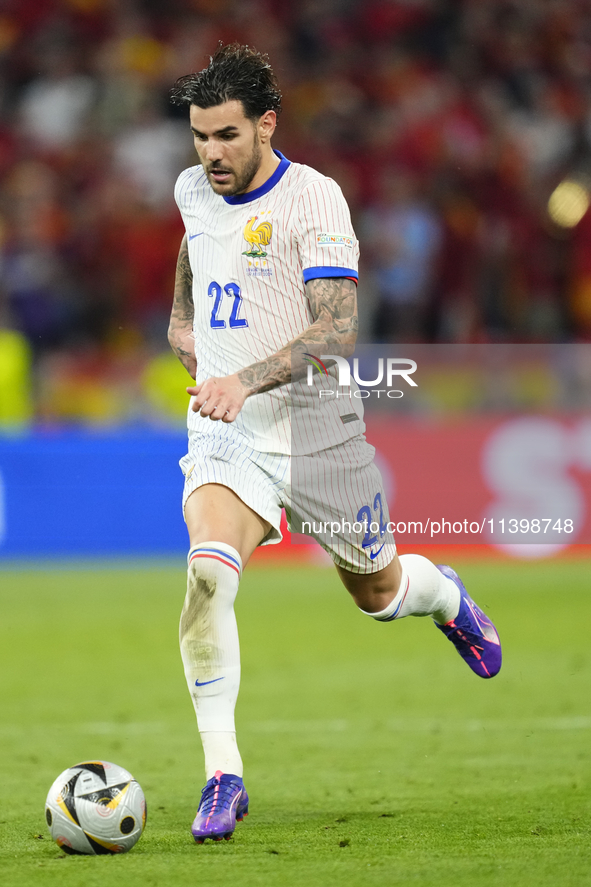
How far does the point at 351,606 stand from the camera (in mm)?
9305

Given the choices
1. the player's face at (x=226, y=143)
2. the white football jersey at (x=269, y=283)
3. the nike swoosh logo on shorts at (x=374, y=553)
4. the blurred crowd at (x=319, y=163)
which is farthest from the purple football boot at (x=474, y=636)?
the blurred crowd at (x=319, y=163)

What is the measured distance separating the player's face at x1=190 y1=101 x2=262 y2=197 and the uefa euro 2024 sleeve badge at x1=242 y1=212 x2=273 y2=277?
0.12 meters

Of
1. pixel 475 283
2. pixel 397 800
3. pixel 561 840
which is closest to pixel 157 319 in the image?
pixel 475 283

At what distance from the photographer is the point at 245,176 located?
408 centimetres

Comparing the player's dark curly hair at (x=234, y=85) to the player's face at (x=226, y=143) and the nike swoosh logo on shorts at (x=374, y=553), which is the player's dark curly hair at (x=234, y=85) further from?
the nike swoosh logo on shorts at (x=374, y=553)

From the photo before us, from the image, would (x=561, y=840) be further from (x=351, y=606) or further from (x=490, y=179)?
(x=490, y=179)

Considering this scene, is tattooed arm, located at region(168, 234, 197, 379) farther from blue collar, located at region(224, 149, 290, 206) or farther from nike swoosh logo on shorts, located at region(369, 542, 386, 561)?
nike swoosh logo on shorts, located at region(369, 542, 386, 561)

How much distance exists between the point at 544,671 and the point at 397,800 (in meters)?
2.70

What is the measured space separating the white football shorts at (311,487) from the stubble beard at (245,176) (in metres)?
0.72

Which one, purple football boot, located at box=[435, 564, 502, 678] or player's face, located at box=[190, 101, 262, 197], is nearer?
player's face, located at box=[190, 101, 262, 197]

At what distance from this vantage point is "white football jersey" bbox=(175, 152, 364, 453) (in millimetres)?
4035

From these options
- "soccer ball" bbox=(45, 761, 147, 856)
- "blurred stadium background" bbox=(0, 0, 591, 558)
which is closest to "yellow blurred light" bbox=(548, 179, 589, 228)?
"blurred stadium background" bbox=(0, 0, 591, 558)

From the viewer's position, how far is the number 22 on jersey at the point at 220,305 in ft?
13.6

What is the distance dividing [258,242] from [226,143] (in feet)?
1.01
